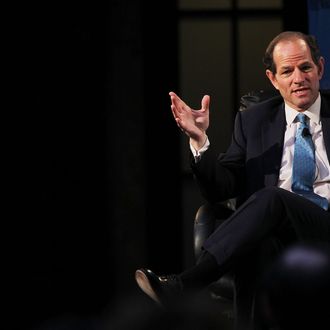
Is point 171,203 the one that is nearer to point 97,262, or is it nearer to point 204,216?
point 97,262

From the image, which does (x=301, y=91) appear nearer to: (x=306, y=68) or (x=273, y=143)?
(x=306, y=68)

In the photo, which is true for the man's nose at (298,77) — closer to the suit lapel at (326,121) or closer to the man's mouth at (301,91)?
the man's mouth at (301,91)

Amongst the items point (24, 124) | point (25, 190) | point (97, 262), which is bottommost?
point (97, 262)

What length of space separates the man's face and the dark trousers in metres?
0.45

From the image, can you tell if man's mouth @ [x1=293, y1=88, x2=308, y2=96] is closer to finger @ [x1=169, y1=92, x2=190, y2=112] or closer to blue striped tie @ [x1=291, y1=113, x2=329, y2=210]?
blue striped tie @ [x1=291, y1=113, x2=329, y2=210]

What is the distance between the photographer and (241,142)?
2.91 meters

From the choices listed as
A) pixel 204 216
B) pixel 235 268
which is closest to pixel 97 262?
pixel 204 216

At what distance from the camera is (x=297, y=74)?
2.82 meters

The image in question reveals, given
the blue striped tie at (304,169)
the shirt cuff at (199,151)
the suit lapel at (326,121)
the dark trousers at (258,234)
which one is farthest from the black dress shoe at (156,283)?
the suit lapel at (326,121)

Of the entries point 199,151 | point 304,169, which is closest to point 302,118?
point 304,169

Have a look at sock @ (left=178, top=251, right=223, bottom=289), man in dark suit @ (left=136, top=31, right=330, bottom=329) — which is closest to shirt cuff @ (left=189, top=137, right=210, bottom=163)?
man in dark suit @ (left=136, top=31, right=330, bottom=329)

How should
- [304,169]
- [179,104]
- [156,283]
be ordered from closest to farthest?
[156,283] → [179,104] → [304,169]

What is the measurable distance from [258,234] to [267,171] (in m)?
0.42

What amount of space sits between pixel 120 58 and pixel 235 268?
2.23m
